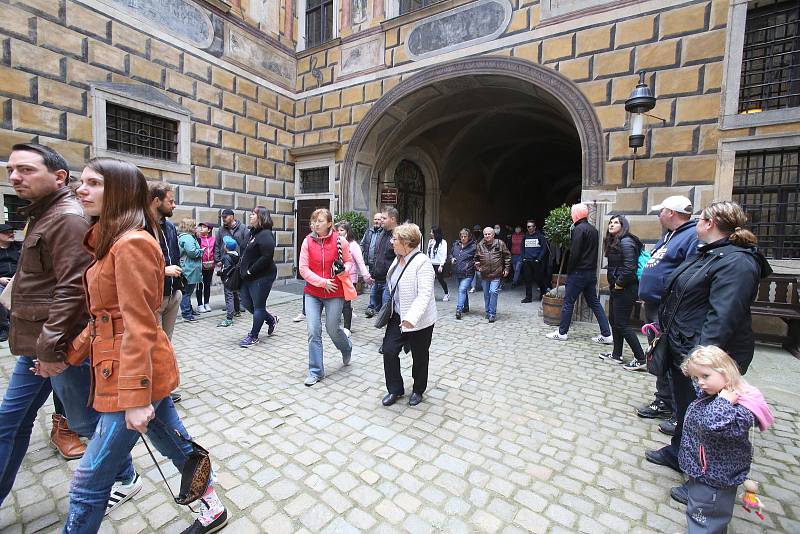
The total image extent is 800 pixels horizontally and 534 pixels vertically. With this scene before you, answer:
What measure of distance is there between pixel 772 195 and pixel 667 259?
4.09 metres

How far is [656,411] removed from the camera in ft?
11.0

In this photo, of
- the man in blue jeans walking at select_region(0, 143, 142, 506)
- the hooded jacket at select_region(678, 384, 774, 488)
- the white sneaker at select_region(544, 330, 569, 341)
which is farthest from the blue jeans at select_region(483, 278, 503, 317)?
the man in blue jeans walking at select_region(0, 143, 142, 506)

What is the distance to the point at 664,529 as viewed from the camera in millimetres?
2080

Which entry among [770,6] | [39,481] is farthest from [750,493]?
[770,6]

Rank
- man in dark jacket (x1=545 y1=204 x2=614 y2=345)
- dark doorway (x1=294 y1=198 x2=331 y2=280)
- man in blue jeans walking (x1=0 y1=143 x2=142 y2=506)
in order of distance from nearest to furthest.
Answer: man in blue jeans walking (x1=0 y1=143 x2=142 y2=506)
man in dark jacket (x1=545 y1=204 x2=614 y2=345)
dark doorway (x1=294 y1=198 x2=331 y2=280)

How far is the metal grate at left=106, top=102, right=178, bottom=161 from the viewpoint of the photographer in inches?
290

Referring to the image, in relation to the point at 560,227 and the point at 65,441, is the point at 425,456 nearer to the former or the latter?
the point at 65,441

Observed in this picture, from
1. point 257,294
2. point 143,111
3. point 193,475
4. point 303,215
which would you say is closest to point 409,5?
point 303,215

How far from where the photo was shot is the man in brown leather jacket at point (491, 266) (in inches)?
265

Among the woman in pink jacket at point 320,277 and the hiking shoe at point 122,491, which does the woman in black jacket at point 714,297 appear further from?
the hiking shoe at point 122,491

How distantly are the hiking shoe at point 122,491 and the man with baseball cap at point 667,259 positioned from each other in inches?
148

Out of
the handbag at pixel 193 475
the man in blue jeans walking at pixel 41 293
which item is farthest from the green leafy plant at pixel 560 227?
the man in blue jeans walking at pixel 41 293

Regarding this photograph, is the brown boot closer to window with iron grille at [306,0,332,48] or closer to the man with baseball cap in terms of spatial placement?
the man with baseball cap

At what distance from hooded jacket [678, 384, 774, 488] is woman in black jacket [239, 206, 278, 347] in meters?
4.37
